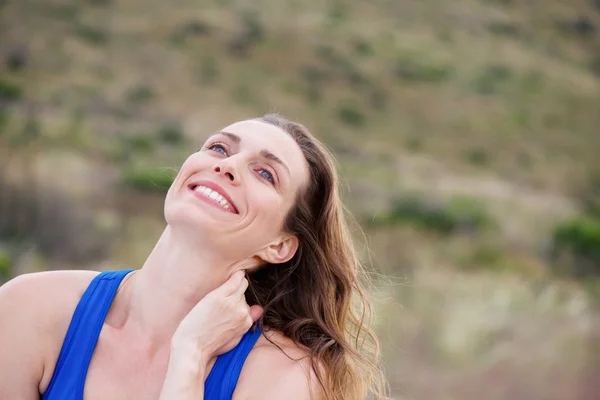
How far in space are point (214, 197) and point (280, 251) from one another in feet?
1.18

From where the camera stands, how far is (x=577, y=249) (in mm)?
12742

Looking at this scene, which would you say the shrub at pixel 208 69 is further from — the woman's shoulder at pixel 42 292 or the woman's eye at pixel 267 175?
the woman's shoulder at pixel 42 292

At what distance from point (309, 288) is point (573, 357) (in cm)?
517

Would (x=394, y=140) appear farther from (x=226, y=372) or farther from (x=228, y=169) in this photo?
(x=226, y=372)

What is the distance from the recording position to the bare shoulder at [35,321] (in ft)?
7.13

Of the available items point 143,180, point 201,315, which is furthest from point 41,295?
point 143,180

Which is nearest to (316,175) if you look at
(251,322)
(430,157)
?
(251,322)

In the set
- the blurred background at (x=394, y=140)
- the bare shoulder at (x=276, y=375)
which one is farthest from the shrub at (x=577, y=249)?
the bare shoulder at (x=276, y=375)

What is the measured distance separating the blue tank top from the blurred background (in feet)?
2.76

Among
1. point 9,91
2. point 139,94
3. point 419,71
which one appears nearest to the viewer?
point 9,91

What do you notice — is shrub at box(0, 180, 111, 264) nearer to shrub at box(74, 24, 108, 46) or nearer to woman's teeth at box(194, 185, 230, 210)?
woman's teeth at box(194, 185, 230, 210)

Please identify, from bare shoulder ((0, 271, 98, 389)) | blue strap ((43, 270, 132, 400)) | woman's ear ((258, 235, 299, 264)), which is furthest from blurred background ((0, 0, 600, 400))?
bare shoulder ((0, 271, 98, 389))

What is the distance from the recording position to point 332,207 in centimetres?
269

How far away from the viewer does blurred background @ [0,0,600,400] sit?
24.5ft
